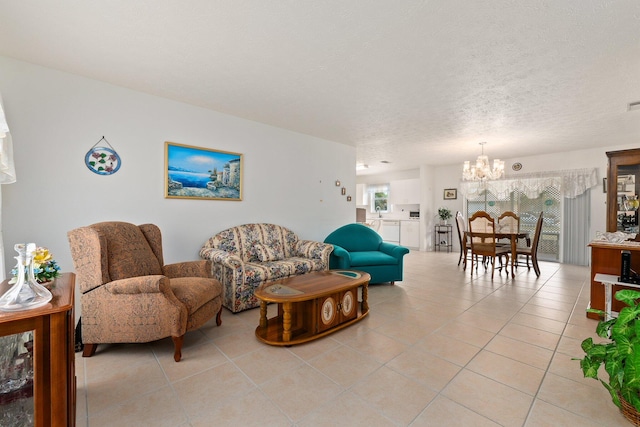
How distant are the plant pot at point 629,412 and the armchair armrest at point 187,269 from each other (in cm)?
303

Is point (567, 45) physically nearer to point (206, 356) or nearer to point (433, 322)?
point (433, 322)

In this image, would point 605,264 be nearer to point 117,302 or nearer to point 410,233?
point 117,302

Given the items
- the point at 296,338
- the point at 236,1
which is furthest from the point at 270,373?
the point at 236,1

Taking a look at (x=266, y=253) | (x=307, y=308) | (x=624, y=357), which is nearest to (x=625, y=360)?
(x=624, y=357)

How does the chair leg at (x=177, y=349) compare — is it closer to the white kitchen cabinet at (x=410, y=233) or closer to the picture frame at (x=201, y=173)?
the picture frame at (x=201, y=173)

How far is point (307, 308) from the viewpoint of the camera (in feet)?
8.11

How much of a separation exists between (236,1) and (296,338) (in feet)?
8.06

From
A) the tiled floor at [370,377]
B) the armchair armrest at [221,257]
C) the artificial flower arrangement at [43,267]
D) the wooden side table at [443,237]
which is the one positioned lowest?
the tiled floor at [370,377]

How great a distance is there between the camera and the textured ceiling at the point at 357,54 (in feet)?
5.82

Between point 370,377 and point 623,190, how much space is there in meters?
3.87

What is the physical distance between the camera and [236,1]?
1.70 metres

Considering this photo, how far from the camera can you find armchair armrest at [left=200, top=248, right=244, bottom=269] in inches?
117

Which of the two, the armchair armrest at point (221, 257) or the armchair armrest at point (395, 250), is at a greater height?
the armchair armrest at point (221, 257)

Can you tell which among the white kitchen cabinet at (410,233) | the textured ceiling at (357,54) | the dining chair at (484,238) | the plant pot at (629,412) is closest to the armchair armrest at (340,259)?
the textured ceiling at (357,54)
